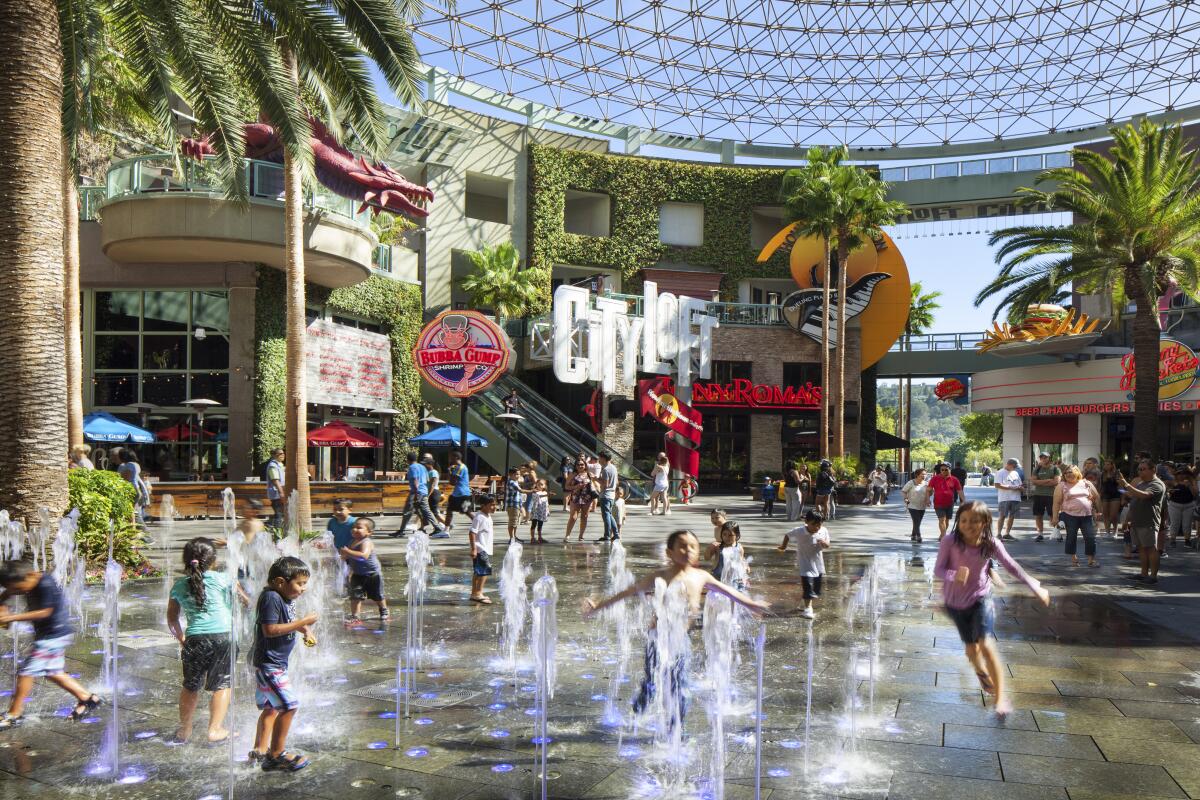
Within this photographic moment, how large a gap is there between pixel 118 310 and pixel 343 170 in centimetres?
773

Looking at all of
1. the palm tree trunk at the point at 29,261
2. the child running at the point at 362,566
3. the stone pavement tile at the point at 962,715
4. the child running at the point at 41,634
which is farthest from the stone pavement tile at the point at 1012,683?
the palm tree trunk at the point at 29,261

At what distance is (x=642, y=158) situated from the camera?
4325 cm

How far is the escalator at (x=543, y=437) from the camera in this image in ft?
96.9

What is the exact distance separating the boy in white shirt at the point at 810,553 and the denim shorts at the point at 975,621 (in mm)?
3241

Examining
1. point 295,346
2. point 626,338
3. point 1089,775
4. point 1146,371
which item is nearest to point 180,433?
point 295,346

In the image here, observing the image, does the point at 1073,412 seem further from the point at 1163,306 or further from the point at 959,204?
the point at 959,204

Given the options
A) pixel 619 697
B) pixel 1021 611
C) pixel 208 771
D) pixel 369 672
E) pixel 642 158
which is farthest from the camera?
pixel 642 158

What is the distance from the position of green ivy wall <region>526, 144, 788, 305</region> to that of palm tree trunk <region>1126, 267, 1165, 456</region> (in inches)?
859

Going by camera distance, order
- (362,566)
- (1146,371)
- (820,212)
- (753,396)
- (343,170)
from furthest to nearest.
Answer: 1. (753,396)
2. (820,212)
3. (343,170)
4. (1146,371)
5. (362,566)

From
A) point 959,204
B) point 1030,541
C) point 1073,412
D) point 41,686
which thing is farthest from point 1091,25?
point 41,686

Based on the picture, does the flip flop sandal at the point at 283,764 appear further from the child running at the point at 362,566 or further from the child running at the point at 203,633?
the child running at the point at 362,566

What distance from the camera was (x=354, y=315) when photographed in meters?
30.3

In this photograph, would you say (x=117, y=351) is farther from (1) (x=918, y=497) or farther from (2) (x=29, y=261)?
(1) (x=918, y=497)

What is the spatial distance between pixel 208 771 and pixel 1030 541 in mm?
18192
